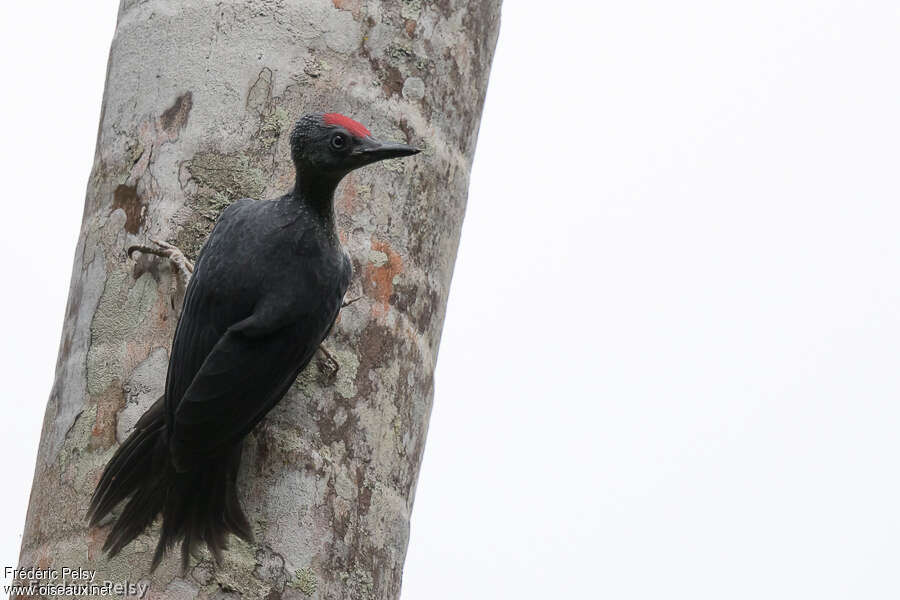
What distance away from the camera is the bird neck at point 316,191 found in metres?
3.26

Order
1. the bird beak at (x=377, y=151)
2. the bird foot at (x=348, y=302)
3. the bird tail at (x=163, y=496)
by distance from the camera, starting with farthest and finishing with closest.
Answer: the bird foot at (x=348, y=302)
the bird beak at (x=377, y=151)
the bird tail at (x=163, y=496)

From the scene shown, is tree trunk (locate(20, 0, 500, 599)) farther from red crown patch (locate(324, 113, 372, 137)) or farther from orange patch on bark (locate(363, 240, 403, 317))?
red crown patch (locate(324, 113, 372, 137))

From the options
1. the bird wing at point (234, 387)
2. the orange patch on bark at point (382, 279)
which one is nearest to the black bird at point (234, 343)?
the bird wing at point (234, 387)

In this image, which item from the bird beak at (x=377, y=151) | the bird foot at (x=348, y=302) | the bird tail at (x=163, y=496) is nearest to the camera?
the bird tail at (x=163, y=496)

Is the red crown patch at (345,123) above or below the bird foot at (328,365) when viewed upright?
above

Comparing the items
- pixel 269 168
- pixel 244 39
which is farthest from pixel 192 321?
pixel 244 39

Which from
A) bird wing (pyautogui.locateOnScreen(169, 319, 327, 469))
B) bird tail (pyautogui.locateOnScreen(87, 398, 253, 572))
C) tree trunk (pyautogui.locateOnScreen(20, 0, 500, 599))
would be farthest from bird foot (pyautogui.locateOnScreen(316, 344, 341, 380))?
bird tail (pyautogui.locateOnScreen(87, 398, 253, 572))

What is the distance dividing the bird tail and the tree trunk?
3 cm

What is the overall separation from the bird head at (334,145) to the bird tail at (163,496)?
24.9 inches

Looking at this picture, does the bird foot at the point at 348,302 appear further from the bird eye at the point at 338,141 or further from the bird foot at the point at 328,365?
the bird eye at the point at 338,141

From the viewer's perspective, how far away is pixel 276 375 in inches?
122

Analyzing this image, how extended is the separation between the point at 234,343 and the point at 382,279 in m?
0.41

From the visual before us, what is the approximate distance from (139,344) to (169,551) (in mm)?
477

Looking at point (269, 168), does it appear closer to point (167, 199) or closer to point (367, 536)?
point (167, 199)
